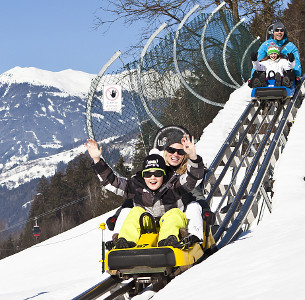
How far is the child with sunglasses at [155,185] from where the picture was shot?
5215 millimetres

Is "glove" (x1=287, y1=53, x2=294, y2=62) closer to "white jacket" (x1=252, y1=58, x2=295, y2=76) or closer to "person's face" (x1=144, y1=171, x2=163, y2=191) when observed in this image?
"white jacket" (x1=252, y1=58, x2=295, y2=76)

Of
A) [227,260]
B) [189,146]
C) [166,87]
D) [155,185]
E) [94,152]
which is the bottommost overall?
[227,260]

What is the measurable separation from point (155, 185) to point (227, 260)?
3.54 feet

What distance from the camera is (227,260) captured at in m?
4.63

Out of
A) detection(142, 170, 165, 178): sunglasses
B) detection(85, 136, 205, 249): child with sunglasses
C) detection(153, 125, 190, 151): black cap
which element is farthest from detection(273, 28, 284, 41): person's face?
detection(142, 170, 165, 178): sunglasses

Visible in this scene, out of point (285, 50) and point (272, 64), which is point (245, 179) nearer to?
point (272, 64)

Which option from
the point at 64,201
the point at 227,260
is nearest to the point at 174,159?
the point at 227,260

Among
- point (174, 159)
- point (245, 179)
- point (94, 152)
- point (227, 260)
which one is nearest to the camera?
point (227, 260)

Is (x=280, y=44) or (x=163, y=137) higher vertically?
(x=280, y=44)

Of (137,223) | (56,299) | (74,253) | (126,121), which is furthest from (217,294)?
(126,121)

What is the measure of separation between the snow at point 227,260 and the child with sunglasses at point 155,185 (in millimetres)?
616

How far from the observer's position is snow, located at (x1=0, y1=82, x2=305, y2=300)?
376cm

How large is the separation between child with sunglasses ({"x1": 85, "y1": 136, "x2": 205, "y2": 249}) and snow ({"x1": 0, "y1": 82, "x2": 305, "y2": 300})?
2.02ft

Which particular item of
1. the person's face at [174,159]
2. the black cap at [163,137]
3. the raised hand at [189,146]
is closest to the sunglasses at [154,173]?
the raised hand at [189,146]
